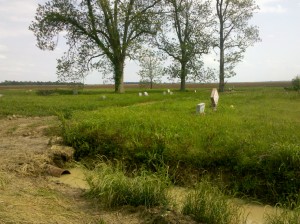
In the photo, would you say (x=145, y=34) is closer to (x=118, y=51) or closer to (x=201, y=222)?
(x=118, y=51)

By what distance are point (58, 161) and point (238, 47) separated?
28.6 metres

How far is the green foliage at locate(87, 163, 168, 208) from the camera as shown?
4773 millimetres

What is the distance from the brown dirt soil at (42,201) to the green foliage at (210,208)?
296 millimetres

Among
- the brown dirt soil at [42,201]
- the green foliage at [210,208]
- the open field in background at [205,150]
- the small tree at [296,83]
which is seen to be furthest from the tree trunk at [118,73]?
the green foliage at [210,208]

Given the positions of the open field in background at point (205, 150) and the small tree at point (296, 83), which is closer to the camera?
the open field in background at point (205, 150)

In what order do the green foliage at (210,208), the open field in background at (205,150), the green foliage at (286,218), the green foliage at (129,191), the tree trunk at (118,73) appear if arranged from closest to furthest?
the green foliage at (286,218) < the green foliage at (210,208) < the green foliage at (129,191) < the open field in background at (205,150) < the tree trunk at (118,73)

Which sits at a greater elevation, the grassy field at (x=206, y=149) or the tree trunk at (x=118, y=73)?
the tree trunk at (x=118, y=73)

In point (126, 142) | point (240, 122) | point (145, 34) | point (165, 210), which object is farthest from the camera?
point (145, 34)

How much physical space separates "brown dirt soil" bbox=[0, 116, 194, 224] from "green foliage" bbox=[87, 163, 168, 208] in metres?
0.16

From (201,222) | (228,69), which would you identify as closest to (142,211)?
(201,222)

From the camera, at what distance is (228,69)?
33.2 meters

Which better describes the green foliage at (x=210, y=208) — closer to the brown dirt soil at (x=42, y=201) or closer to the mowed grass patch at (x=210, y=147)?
the brown dirt soil at (x=42, y=201)

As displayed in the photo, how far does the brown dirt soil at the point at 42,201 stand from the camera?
4113mm

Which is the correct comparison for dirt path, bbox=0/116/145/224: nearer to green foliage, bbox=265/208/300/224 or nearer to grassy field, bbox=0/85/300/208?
grassy field, bbox=0/85/300/208
